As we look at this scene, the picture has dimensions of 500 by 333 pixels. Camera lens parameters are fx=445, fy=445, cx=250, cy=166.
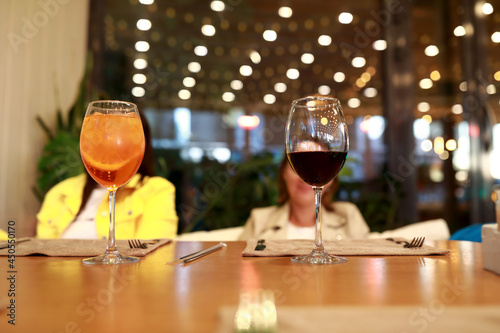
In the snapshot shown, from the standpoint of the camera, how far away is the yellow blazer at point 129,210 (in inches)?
76.4

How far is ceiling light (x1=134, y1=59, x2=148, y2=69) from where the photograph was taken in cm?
423

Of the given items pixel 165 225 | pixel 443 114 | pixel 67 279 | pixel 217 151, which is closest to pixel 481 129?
pixel 443 114

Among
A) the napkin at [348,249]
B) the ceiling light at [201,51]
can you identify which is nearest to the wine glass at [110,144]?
the napkin at [348,249]

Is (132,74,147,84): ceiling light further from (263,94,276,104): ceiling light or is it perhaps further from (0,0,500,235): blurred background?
(263,94,276,104): ceiling light

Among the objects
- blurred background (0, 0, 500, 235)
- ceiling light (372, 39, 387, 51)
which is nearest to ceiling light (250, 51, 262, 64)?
blurred background (0, 0, 500, 235)

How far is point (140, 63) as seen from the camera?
4.24 m

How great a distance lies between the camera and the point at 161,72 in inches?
167

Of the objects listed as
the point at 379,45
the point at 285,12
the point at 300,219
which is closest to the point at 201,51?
the point at 285,12

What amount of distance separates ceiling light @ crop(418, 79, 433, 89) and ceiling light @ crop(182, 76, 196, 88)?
2232 mm

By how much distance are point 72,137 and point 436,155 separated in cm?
336

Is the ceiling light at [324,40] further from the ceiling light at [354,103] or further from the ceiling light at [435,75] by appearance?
the ceiling light at [435,75]

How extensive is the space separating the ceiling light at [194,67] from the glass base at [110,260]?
376 cm

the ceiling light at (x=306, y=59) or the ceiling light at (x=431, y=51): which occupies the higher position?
the ceiling light at (x=431, y=51)

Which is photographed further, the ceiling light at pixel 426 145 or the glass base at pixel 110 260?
the ceiling light at pixel 426 145
